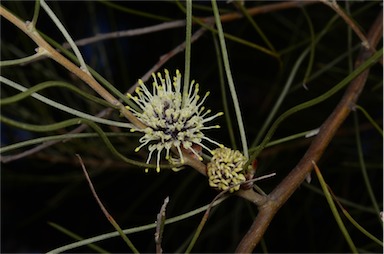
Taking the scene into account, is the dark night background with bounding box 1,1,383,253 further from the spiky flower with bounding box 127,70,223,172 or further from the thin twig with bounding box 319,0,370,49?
the spiky flower with bounding box 127,70,223,172

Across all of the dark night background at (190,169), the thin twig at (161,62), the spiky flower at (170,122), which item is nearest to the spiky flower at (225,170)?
the spiky flower at (170,122)

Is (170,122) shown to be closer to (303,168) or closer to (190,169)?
(303,168)

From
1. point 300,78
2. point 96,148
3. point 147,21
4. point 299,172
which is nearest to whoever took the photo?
point 299,172

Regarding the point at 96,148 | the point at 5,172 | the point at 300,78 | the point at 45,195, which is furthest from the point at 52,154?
the point at 300,78

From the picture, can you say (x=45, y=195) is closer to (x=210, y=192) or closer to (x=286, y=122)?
(x=210, y=192)

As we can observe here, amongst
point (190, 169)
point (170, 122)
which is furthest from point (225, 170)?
point (190, 169)

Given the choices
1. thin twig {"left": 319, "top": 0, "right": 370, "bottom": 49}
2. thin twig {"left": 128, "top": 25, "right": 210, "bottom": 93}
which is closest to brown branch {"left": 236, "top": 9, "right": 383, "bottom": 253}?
thin twig {"left": 319, "top": 0, "right": 370, "bottom": 49}
